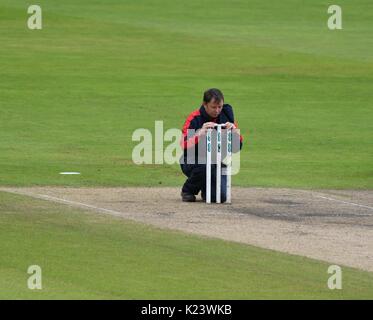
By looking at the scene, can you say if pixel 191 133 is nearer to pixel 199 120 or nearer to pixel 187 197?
pixel 199 120

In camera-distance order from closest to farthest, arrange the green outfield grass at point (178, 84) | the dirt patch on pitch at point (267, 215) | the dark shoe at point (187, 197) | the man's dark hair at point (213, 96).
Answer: the dirt patch on pitch at point (267, 215), the man's dark hair at point (213, 96), the dark shoe at point (187, 197), the green outfield grass at point (178, 84)

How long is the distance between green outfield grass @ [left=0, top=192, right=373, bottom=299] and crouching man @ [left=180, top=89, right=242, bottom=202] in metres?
1.98

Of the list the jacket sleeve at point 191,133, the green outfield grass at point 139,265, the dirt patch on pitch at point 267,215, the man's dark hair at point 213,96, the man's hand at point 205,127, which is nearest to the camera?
the green outfield grass at point 139,265

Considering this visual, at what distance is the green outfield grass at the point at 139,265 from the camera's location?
13648 mm

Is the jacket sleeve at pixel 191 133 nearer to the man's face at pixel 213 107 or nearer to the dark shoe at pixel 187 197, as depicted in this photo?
the man's face at pixel 213 107

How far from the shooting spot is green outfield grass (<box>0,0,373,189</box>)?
24.3m

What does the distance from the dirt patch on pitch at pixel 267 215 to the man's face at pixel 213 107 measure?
1.25 metres

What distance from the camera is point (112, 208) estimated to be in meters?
19.0

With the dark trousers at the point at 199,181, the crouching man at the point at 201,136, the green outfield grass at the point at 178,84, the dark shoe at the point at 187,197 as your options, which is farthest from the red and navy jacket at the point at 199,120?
the green outfield grass at the point at 178,84

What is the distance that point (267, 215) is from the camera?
1867 centimetres

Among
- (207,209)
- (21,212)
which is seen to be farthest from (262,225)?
(21,212)

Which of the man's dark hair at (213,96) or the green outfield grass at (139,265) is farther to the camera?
the man's dark hair at (213,96)
